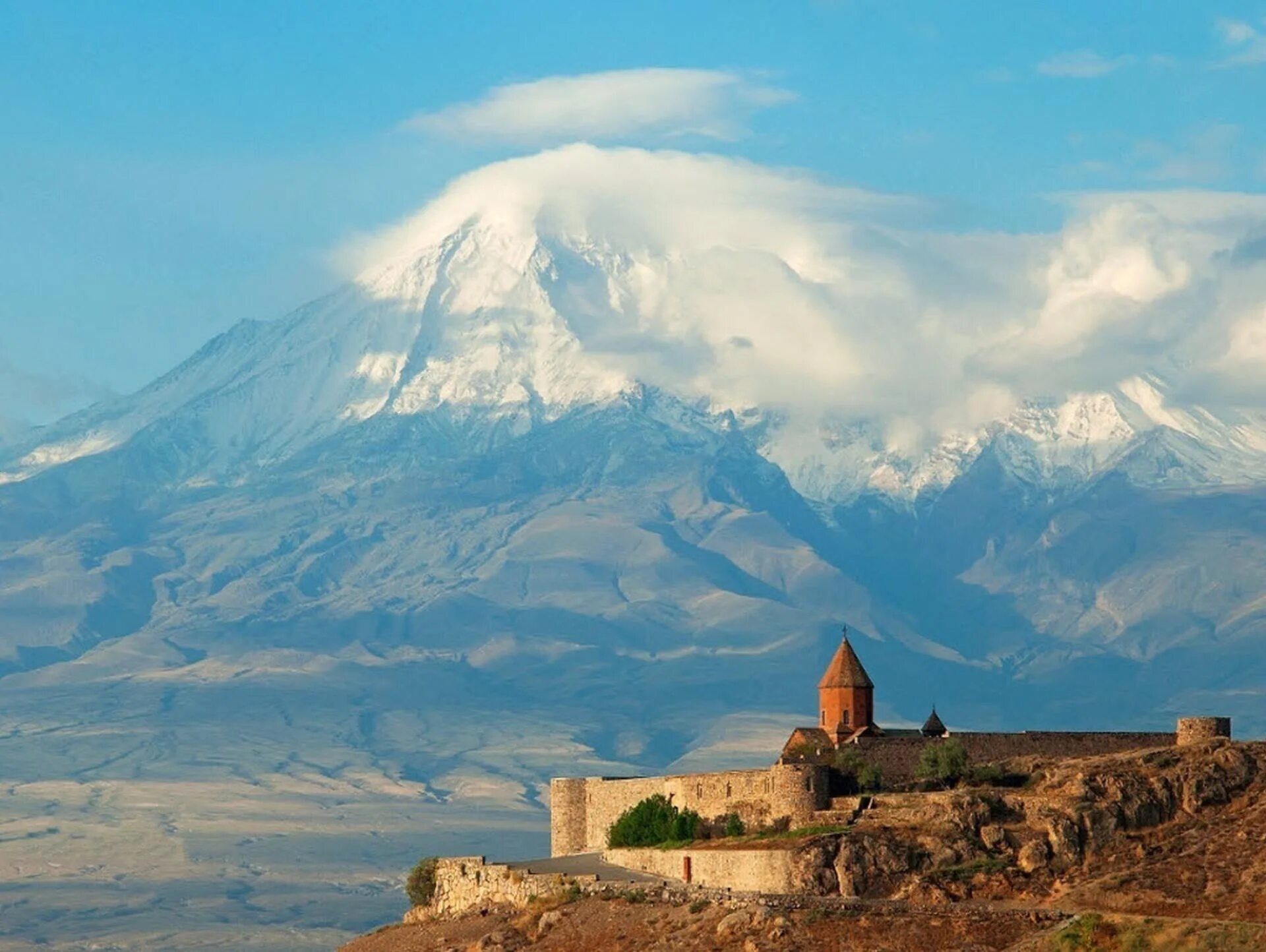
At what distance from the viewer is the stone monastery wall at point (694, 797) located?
77812 mm

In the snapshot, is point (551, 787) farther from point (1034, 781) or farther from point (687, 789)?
point (1034, 781)

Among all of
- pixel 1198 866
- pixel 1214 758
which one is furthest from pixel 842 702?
pixel 1198 866

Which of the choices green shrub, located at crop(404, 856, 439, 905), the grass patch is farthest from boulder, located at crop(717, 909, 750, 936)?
green shrub, located at crop(404, 856, 439, 905)

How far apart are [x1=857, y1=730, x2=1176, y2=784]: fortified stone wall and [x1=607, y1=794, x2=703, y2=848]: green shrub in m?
5.48

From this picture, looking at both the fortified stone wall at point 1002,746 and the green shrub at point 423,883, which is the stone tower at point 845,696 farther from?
the green shrub at point 423,883

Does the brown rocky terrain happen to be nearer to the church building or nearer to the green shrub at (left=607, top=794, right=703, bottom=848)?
the green shrub at (left=607, top=794, right=703, bottom=848)

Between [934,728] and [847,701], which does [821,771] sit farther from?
[934,728]

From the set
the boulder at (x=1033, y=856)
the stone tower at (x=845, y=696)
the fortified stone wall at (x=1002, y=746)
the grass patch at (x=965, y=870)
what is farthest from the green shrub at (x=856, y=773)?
the stone tower at (x=845, y=696)

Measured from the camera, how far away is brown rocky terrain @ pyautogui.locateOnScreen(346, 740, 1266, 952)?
Result: 214 ft

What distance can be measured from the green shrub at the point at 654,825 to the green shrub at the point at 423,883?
5406 millimetres

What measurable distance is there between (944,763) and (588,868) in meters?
10.8

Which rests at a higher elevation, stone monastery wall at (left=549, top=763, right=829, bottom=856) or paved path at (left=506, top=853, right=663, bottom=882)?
stone monastery wall at (left=549, top=763, right=829, bottom=856)

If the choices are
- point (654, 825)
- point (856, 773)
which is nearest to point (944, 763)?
point (856, 773)

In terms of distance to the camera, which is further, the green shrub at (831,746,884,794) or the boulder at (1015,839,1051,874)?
the green shrub at (831,746,884,794)
